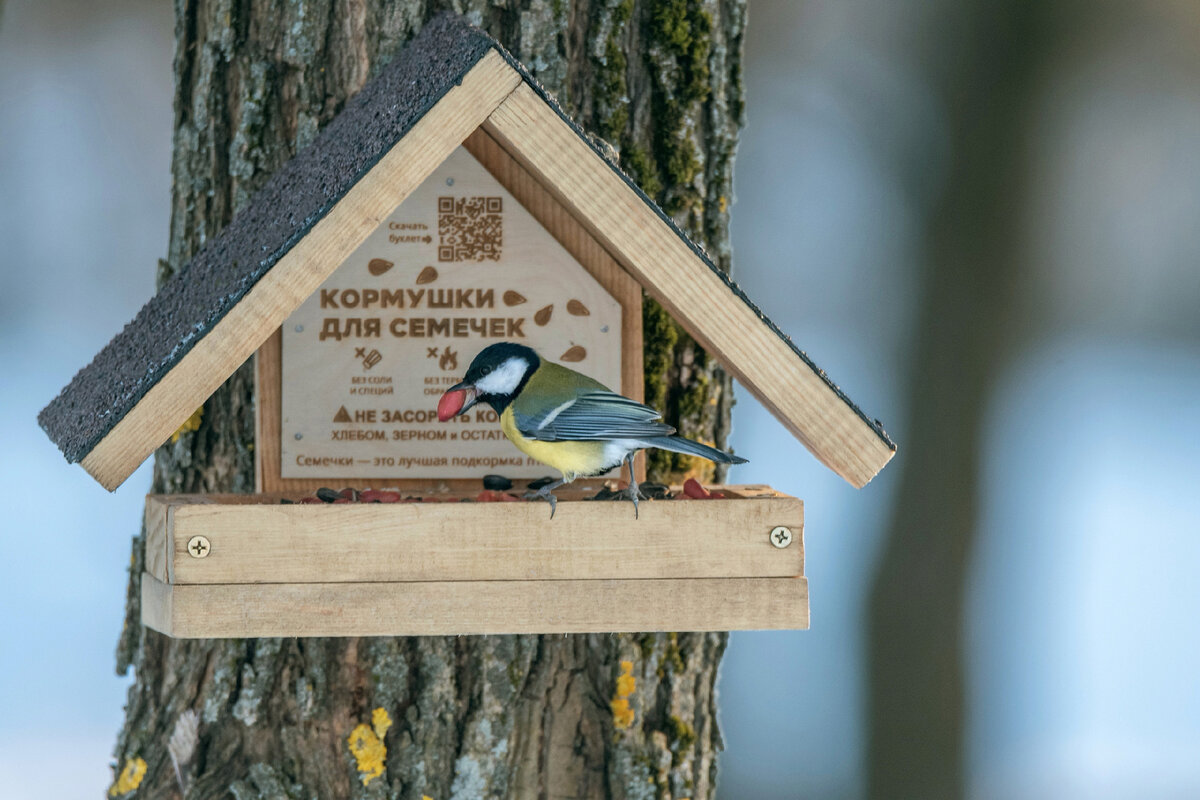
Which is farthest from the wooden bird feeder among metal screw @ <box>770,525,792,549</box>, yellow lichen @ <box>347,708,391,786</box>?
yellow lichen @ <box>347,708,391,786</box>

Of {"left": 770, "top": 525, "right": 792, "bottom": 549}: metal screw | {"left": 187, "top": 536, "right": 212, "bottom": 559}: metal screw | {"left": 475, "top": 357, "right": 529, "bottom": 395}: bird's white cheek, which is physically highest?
{"left": 475, "top": 357, "right": 529, "bottom": 395}: bird's white cheek

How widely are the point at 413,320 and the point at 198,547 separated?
2.21 feet

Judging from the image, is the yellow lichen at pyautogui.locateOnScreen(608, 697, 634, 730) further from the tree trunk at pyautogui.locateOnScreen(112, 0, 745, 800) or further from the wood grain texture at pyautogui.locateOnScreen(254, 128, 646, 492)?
the wood grain texture at pyautogui.locateOnScreen(254, 128, 646, 492)

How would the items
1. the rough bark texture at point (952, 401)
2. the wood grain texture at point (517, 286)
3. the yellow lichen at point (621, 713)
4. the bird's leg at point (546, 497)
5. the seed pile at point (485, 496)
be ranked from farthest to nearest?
the rough bark texture at point (952, 401) < the yellow lichen at point (621, 713) < the wood grain texture at point (517, 286) < the seed pile at point (485, 496) < the bird's leg at point (546, 497)

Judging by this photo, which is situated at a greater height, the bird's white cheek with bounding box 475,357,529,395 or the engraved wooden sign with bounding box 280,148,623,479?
the engraved wooden sign with bounding box 280,148,623,479

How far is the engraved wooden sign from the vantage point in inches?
89.0

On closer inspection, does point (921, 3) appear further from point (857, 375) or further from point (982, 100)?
point (857, 375)

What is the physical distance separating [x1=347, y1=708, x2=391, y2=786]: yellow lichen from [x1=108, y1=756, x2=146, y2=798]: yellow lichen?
442 mm

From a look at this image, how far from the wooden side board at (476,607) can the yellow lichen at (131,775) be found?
72cm

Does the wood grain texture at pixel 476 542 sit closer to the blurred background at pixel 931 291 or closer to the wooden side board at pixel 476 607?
the wooden side board at pixel 476 607

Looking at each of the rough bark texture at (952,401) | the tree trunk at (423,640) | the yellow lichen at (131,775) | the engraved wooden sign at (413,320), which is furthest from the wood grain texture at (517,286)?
the rough bark texture at (952,401)

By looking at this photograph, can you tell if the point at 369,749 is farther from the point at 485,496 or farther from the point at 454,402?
the point at 454,402

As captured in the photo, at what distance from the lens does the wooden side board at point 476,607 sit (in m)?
1.75

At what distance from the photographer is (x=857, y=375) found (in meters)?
5.29
